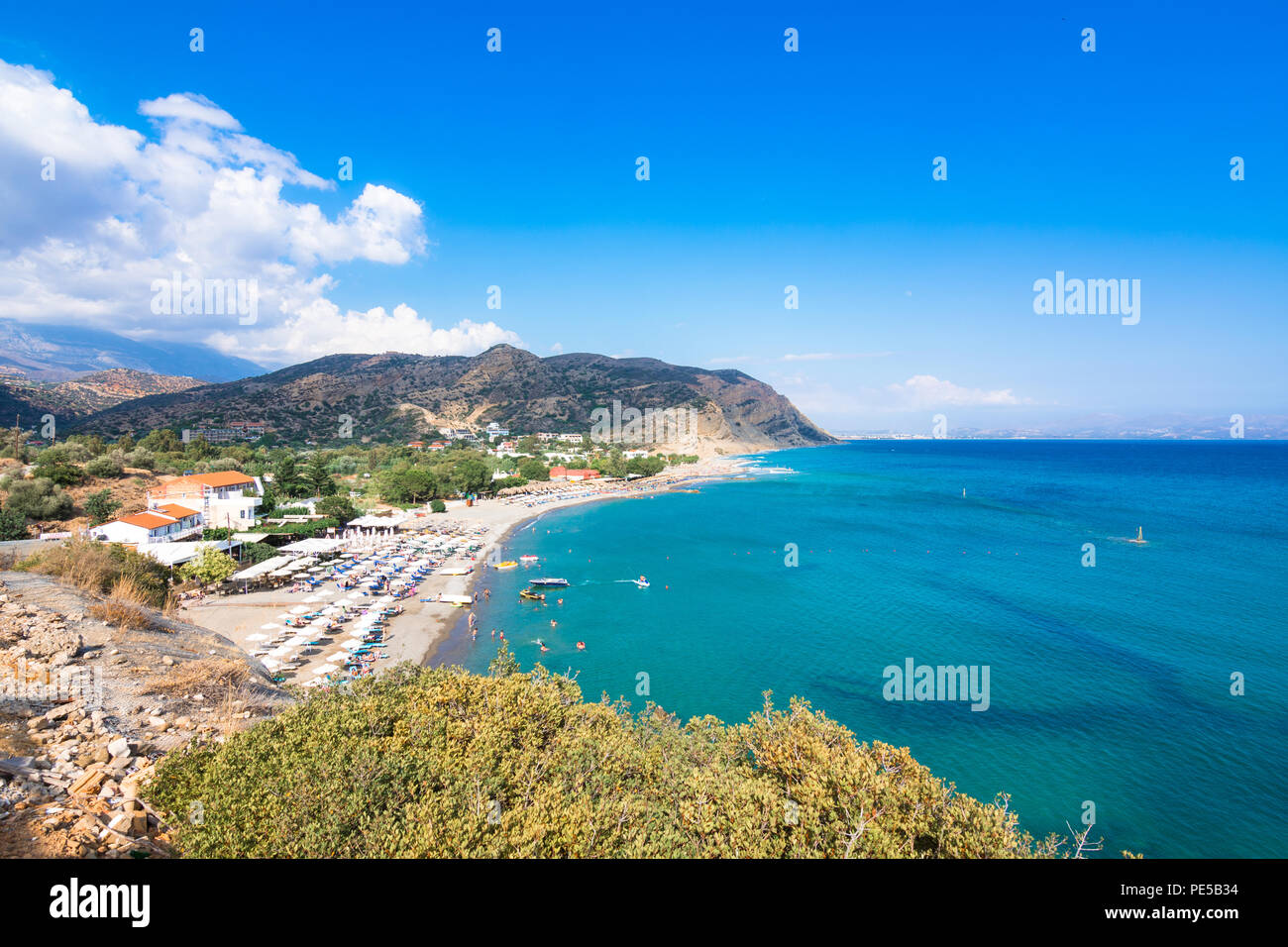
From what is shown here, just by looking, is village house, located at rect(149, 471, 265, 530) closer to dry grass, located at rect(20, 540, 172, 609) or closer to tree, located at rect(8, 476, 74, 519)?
tree, located at rect(8, 476, 74, 519)

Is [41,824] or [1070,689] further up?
[41,824]

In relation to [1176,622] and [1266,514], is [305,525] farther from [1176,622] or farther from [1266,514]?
[1266,514]

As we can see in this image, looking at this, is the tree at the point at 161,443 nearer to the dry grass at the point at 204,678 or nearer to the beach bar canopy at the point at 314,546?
the beach bar canopy at the point at 314,546

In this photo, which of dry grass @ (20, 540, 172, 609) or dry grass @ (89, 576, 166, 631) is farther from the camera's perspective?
dry grass @ (20, 540, 172, 609)

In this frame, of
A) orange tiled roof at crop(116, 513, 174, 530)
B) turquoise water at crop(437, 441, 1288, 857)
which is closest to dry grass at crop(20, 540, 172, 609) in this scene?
orange tiled roof at crop(116, 513, 174, 530)
